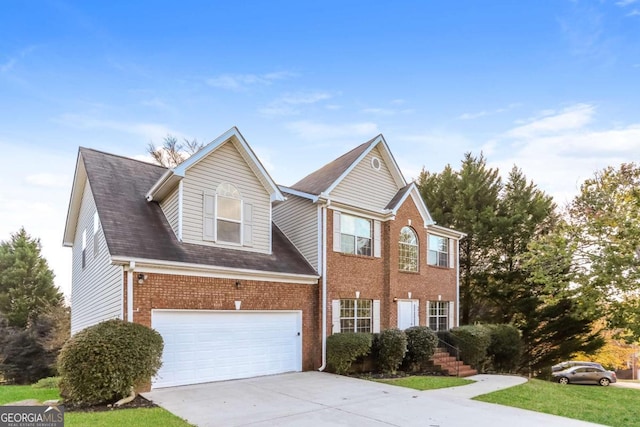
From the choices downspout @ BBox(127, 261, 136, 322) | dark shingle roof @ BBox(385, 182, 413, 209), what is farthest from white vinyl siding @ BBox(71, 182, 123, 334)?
dark shingle roof @ BBox(385, 182, 413, 209)

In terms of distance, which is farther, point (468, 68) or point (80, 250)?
point (80, 250)

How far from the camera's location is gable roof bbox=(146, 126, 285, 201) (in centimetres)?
1211

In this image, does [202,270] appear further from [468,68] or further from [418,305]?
[468,68]

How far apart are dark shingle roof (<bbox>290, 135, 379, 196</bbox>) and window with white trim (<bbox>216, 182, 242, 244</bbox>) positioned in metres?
3.00

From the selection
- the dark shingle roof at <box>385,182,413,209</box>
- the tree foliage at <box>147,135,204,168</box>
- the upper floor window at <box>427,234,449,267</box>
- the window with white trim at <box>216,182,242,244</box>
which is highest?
the tree foliage at <box>147,135,204,168</box>

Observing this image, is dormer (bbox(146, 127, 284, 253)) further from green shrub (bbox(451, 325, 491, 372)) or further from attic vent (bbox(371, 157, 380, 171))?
green shrub (bbox(451, 325, 491, 372))

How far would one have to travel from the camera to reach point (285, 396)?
9688 millimetres

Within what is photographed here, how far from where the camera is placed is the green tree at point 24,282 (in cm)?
3465

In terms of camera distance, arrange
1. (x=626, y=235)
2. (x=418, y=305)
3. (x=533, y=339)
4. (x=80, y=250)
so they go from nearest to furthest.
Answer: (x=626, y=235)
(x=80, y=250)
(x=418, y=305)
(x=533, y=339)

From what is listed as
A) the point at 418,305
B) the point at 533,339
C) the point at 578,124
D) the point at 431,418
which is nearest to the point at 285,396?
the point at 431,418

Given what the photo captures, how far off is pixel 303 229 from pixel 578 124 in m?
11.1

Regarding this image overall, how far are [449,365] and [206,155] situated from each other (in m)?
11.0

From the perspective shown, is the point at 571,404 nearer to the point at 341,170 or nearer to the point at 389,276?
the point at 389,276

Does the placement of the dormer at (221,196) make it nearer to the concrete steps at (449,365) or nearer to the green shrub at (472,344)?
the concrete steps at (449,365)
